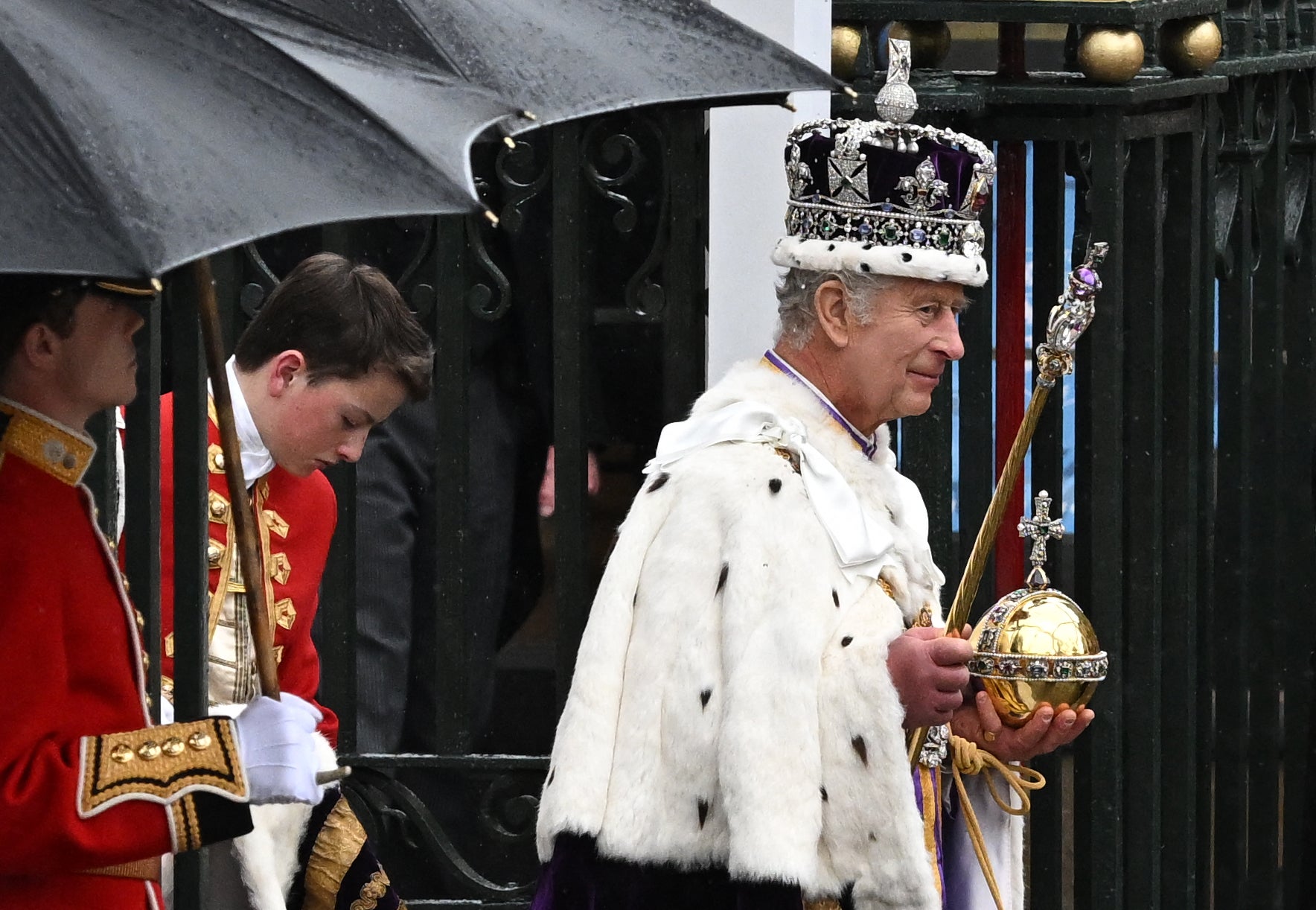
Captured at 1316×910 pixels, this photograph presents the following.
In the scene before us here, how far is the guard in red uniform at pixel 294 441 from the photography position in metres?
3.58

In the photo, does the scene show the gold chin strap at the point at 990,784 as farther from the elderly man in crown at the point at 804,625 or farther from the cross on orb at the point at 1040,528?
the cross on orb at the point at 1040,528

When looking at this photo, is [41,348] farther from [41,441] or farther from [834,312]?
[834,312]

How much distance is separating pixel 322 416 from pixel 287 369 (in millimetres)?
101

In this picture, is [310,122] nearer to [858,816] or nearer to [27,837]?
[27,837]

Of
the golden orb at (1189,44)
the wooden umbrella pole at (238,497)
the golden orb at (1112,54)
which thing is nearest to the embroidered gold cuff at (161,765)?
the wooden umbrella pole at (238,497)

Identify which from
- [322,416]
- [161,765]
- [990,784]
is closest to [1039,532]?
[990,784]

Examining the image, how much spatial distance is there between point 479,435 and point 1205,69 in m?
1.62

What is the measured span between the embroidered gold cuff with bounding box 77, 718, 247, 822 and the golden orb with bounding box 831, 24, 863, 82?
1890 mm

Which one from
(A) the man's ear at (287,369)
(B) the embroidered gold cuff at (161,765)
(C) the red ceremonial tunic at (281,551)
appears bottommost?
(B) the embroidered gold cuff at (161,765)

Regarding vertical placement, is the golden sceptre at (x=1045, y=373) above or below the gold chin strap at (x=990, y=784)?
above

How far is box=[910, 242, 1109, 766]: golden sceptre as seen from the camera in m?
3.21

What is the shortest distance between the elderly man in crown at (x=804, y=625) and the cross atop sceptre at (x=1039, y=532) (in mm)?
190

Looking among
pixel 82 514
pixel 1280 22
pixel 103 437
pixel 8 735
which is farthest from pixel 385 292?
pixel 1280 22

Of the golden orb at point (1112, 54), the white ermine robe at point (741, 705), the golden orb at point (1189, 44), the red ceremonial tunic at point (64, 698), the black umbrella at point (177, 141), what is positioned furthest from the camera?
the golden orb at point (1189, 44)
